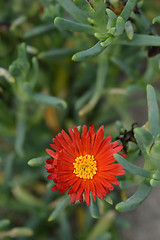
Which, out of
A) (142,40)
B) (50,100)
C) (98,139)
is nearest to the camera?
(98,139)

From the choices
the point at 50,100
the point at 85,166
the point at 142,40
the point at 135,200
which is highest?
the point at 50,100

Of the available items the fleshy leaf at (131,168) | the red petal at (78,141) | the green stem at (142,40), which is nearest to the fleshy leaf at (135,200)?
the fleshy leaf at (131,168)

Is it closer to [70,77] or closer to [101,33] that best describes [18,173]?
[70,77]

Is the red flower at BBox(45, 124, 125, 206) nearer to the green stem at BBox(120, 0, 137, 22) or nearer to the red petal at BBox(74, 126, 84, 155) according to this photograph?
the red petal at BBox(74, 126, 84, 155)

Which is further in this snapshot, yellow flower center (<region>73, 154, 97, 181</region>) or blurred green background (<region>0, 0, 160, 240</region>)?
blurred green background (<region>0, 0, 160, 240</region>)

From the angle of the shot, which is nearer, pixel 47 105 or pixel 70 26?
pixel 70 26

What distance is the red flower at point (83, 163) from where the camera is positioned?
698 mm

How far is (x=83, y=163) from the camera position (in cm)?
74

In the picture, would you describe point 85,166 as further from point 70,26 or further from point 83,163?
point 70,26

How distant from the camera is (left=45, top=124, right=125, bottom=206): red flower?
0.70m

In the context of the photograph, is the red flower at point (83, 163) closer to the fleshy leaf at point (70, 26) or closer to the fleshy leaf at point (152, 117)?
the fleshy leaf at point (152, 117)

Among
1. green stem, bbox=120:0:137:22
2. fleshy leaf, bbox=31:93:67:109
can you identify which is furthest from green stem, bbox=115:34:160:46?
fleshy leaf, bbox=31:93:67:109

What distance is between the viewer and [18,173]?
1621 millimetres

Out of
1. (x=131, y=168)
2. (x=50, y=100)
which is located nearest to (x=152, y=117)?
→ (x=131, y=168)
